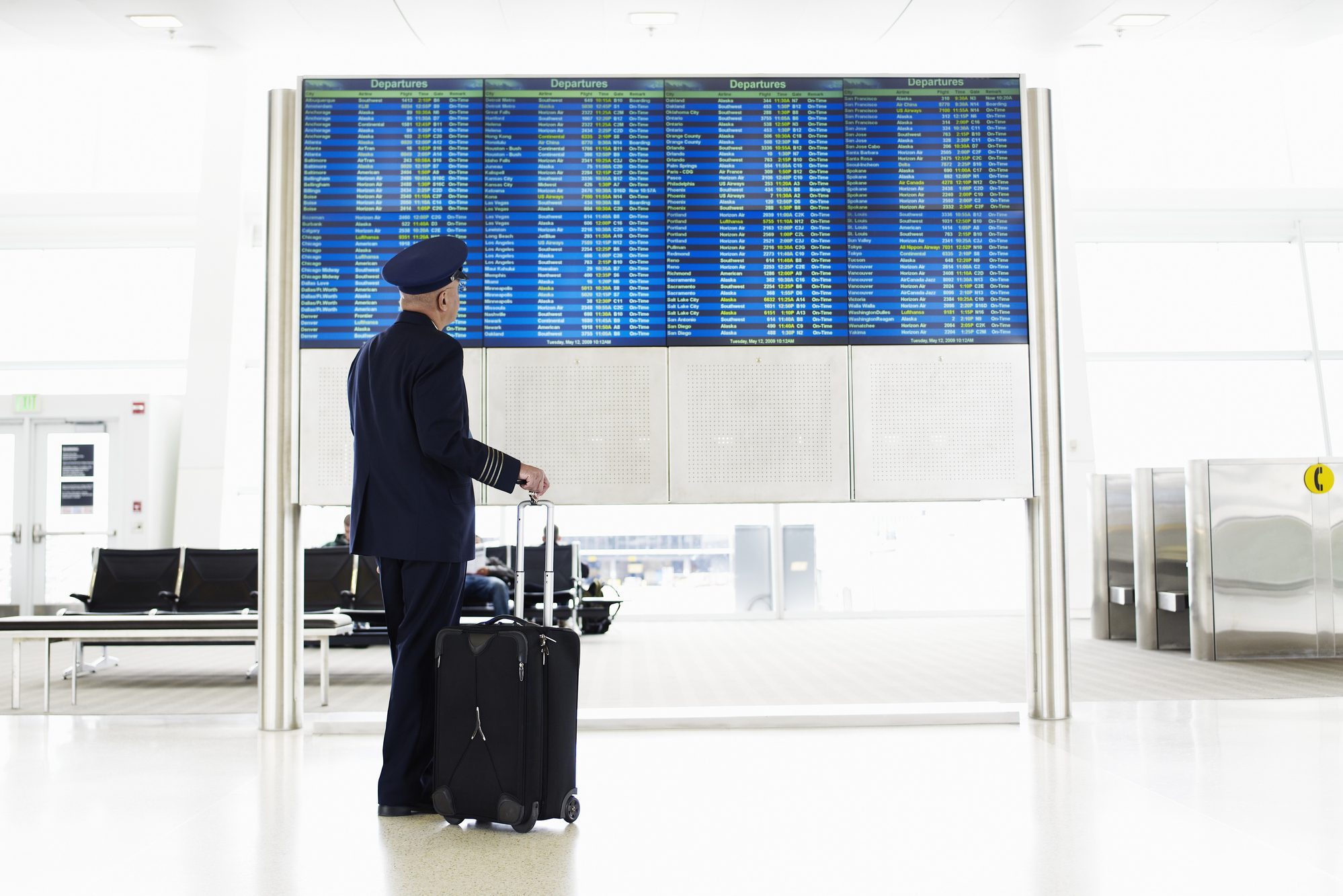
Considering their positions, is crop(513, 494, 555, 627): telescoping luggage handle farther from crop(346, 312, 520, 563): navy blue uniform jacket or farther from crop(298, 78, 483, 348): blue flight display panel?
crop(298, 78, 483, 348): blue flight display panel

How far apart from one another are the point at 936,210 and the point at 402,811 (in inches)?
145

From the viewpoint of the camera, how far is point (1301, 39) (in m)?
8.99

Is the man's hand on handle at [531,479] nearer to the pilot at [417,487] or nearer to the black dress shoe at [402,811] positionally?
the pilot at [417,487]

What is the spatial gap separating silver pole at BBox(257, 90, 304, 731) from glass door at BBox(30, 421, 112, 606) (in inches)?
312

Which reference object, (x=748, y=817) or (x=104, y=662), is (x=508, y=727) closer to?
(x=748, y=817)

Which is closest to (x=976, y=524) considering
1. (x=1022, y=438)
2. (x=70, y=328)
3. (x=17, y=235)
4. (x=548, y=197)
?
(x=1022, y=438)

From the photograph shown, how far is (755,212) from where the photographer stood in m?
5.23

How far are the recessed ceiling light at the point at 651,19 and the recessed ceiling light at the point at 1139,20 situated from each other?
3650 mm

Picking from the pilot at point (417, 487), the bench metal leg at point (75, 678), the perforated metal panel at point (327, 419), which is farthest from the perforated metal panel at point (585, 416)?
the bench metal leg at point (75, 678)

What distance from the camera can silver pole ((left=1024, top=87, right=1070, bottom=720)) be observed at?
511cm

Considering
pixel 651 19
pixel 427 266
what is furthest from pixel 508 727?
pixel 651 19

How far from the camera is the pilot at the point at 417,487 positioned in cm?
346

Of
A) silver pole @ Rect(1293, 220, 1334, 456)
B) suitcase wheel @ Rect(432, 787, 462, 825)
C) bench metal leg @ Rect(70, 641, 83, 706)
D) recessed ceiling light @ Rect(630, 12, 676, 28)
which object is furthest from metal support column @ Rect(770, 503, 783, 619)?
suitcase wheel @ Rect(432, 787, 462, 825)

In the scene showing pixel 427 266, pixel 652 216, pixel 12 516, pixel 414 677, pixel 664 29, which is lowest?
A: pixel 414 677
